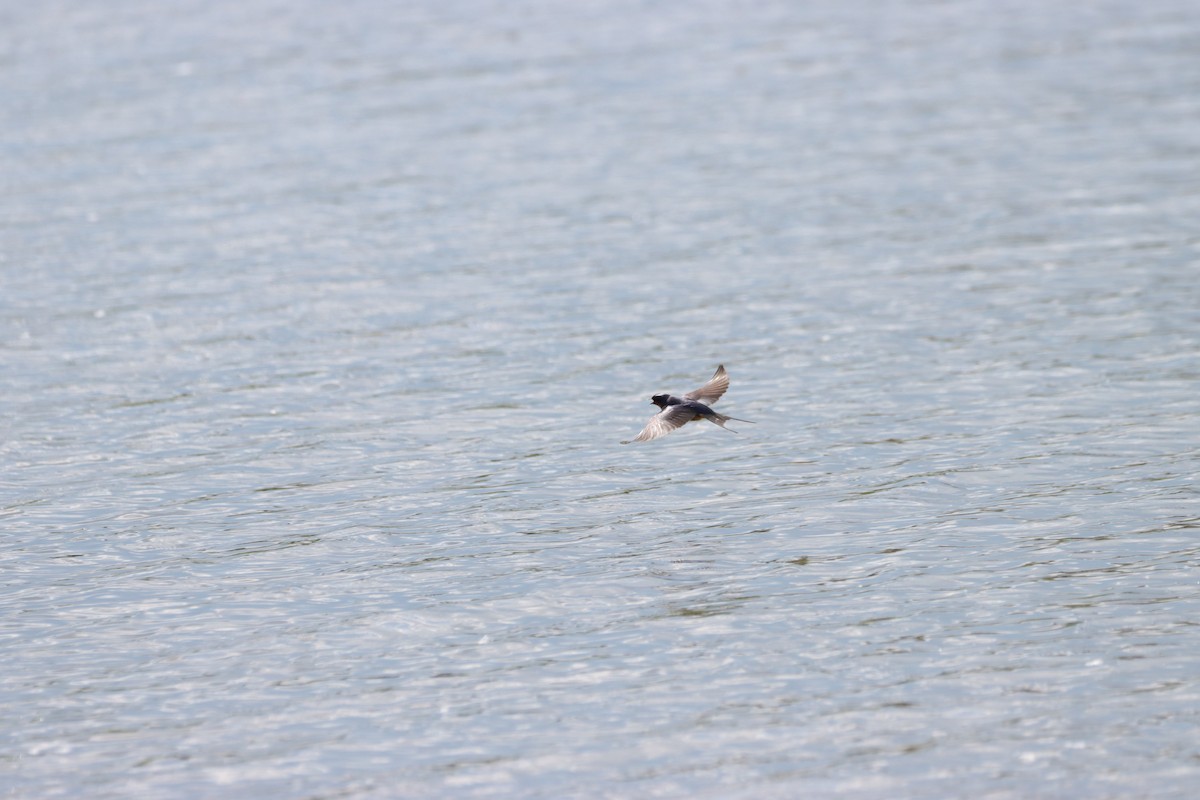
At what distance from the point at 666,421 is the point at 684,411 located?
39 cm

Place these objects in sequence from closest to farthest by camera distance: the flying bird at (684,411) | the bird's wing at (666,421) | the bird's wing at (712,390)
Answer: the bird's wing at (666,421)
the flying bird at (684,411)
the bird's wing at (712,390)

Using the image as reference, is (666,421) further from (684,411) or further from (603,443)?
(603,443)

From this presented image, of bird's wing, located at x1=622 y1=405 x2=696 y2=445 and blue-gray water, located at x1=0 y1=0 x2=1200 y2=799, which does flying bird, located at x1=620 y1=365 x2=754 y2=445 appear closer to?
bird's wing, located at x1=622 y1=405 x2=696 y2=445

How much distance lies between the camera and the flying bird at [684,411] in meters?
14.8

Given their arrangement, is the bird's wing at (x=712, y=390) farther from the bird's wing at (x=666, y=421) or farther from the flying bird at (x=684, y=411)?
the bird's wing at (x=666, y=421)

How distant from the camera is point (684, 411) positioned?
15.4m

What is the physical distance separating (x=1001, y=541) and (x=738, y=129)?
19.4 m

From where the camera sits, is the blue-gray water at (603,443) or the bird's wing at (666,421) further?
the bird's wing at (666,421)

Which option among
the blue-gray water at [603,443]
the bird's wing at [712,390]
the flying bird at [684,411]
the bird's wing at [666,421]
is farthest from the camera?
the bird's wing at [712,390]

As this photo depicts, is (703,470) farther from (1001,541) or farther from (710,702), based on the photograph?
(710,702)

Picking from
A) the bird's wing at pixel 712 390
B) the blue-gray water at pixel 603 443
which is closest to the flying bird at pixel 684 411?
the bird's wing at pixel 712 390

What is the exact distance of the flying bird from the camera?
14.8 m

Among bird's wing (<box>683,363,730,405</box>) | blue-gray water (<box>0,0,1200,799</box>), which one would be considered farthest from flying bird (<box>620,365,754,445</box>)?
blue-gray water (<box>0,0,1200,799</box>)

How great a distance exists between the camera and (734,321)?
2166cm
